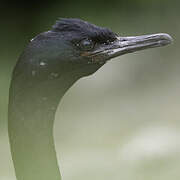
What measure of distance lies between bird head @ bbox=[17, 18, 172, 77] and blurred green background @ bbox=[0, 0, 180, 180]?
2.79 meters

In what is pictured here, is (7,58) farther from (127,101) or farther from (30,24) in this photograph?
(127,101)

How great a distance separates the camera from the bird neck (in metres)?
3.22

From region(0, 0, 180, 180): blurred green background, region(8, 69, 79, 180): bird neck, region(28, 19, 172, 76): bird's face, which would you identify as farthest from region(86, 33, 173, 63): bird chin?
region(0, 0, 180, 180): blurred green background

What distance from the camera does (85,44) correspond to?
3443 mm

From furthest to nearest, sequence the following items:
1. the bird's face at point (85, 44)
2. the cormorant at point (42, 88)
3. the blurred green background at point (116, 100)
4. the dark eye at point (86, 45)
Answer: the blurred green background at point (116, 100) → the dark eye at point (86, 45) → the bird's face at point (85, 44) → the cormorant at point (42, 88)

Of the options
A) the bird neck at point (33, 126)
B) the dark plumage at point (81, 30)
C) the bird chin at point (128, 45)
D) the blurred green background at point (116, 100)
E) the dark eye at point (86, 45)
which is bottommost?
the blurred green background at point (116, 100)

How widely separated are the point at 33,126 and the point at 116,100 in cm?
420

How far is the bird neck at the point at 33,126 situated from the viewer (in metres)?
3.22

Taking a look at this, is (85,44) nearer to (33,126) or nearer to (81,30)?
(81,30)

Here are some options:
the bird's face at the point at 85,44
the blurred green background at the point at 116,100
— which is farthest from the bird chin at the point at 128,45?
the blurred green background at the point at 116,100

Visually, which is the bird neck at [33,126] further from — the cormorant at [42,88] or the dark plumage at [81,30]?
the dark plumage at [81,30]

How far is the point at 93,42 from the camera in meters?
3.51

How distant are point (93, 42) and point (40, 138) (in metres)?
0.61

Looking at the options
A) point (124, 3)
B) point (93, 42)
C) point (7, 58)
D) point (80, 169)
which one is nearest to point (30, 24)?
point (7, 58)
